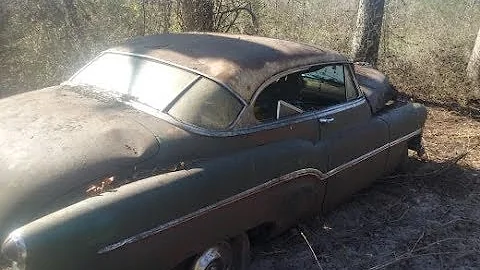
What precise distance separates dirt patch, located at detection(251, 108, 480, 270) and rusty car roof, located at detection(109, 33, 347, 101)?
1.29m

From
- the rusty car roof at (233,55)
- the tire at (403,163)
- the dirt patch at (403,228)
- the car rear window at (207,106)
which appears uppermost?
the rusty car roof at (233,55)

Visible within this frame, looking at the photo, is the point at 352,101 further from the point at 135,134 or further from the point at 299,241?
the point at 135,134

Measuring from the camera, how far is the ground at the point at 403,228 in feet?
12.7

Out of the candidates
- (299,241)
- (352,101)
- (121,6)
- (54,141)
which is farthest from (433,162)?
(121,6)

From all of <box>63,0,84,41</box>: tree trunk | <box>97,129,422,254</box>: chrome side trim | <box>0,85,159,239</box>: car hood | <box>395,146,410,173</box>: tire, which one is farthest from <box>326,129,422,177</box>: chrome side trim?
<box>63,0,84,41</box>: tree trunk

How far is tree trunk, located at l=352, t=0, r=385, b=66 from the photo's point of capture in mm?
7625

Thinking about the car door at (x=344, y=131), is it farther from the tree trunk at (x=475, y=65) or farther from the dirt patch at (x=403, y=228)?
the tree trunk at (x=475, y=65)

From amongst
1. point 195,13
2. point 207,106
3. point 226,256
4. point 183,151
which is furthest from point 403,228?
point 195,13

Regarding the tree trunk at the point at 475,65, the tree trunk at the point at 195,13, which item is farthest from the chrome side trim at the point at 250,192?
the tree trunk at the point at 195,13

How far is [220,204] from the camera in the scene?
304 centimetres

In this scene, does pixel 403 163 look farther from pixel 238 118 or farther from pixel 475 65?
pixel 475 65

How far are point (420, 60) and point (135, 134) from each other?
256 inches

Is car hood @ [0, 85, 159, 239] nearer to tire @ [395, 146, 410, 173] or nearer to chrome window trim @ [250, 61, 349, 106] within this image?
chrome window trim @ [250, 61, 349, 106]

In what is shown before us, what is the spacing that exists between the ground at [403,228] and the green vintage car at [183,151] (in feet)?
1.00
